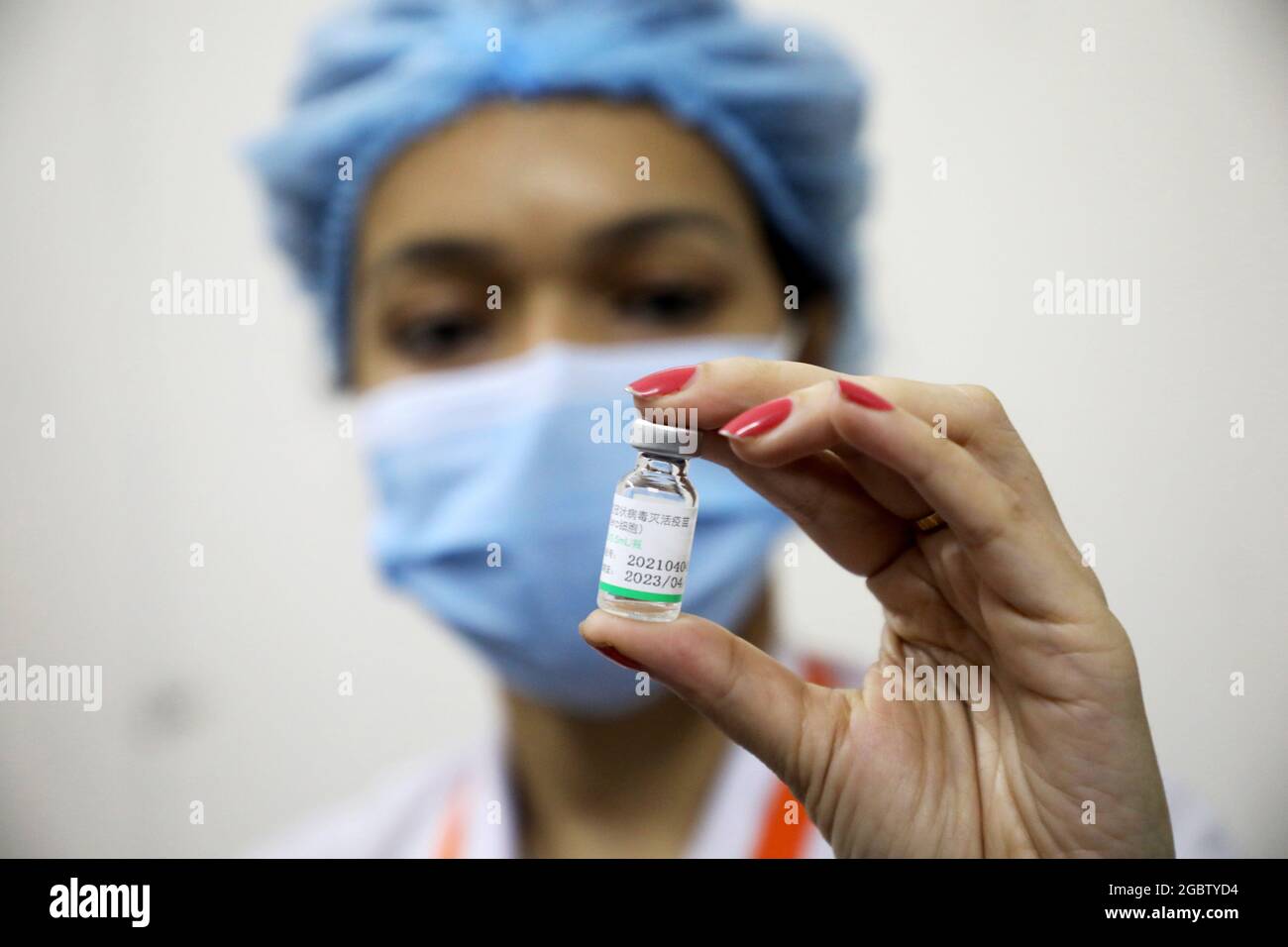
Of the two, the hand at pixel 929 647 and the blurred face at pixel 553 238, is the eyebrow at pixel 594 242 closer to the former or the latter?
the blurred face at pixel 553 238

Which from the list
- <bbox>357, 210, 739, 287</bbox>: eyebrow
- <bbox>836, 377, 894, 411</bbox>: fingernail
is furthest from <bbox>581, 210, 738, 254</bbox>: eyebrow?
<bbox>836, 377, 894, 411</bbox>: fingernail

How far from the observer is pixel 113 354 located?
1960 millimetres

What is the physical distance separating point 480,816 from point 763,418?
1.26 m

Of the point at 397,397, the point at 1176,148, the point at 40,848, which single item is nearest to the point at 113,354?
the point at 397,397

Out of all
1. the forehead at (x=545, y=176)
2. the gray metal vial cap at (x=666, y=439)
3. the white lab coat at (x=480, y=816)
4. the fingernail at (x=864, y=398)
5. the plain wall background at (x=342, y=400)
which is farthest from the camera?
the plain wall background at (x=342, y=400)

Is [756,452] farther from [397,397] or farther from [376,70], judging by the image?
[376,70]

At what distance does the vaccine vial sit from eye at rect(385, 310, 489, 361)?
27.4 inches

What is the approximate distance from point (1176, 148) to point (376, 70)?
1636 mm

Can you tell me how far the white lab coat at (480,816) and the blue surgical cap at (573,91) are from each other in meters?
0.90

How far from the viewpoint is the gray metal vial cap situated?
0.83 m

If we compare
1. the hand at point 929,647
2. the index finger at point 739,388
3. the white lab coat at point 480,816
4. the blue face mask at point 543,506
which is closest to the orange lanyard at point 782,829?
the white lab coat at point 480,816

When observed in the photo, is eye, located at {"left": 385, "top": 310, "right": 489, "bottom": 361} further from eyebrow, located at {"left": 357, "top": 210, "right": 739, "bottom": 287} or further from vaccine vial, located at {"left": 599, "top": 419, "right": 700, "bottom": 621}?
vaccine vial, located at {"left": 599, "top": 419, "right": 700, "bottom": 621}

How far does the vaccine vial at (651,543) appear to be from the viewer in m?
0.83

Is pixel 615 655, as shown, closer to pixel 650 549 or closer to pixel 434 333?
pixel 650 549
